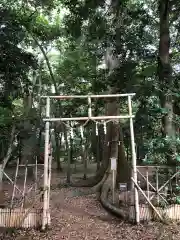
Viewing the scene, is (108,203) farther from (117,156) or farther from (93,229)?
(117,156)

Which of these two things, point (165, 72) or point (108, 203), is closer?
point (165, 72)

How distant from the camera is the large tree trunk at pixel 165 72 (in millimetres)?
8008

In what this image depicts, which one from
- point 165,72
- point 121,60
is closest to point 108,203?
point 165,72

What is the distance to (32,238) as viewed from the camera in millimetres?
6242

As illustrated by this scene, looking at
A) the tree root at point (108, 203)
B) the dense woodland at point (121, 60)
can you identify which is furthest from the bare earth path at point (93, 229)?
the dense woodland at point (121, 60)

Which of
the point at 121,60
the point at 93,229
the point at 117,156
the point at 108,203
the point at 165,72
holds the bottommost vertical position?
the point at 93,229

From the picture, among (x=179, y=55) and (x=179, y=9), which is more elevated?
(x=179, y=9)

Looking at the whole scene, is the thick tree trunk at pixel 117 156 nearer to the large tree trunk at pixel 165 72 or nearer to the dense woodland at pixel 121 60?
the dense woodland at pixel 121 60

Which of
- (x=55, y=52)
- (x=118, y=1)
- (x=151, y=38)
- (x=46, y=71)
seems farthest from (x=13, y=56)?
(x=46, y=71)

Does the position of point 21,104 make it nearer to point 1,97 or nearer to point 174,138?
point 1,97

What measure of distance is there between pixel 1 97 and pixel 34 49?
513 centimetres

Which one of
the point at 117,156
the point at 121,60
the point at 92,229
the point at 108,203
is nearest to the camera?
the point at 92,229

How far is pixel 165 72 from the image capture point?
27.2 ft

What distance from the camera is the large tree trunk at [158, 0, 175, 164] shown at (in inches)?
315
